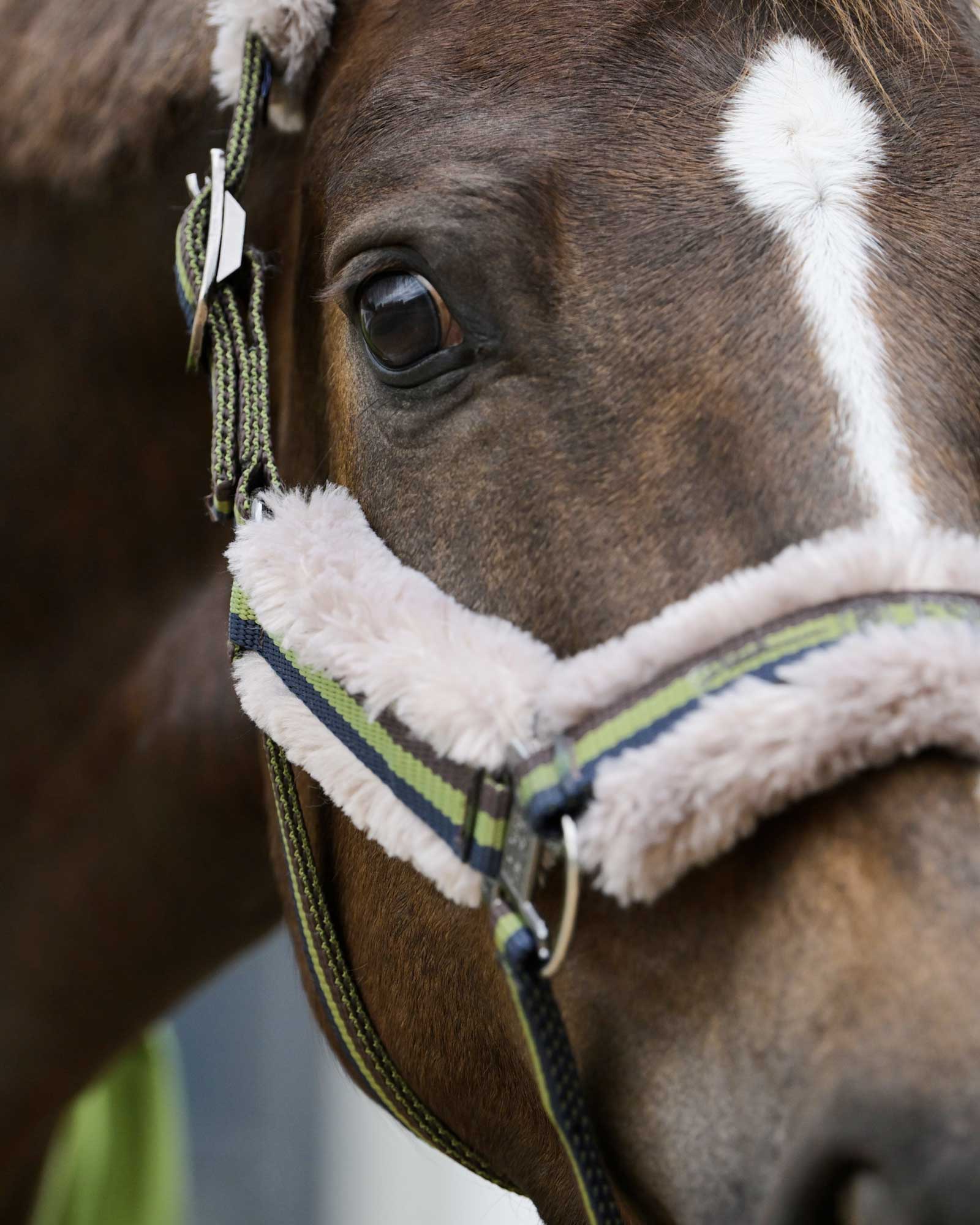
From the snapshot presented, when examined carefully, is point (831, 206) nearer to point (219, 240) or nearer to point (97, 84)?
point (219, 240)

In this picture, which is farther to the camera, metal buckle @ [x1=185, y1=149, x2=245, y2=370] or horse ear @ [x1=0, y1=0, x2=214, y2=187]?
horse ear @ [x1=0, y1=0, x2=214, y2=187]

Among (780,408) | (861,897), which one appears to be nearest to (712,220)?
(780,408)

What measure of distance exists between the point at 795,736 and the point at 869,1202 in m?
0.23

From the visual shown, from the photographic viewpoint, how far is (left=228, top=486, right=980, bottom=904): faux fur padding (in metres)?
0.67

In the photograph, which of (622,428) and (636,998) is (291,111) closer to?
(622,428)

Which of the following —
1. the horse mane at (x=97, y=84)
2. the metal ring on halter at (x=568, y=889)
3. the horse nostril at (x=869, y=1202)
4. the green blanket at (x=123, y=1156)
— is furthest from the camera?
the green blanket at (x=123, y=1156)

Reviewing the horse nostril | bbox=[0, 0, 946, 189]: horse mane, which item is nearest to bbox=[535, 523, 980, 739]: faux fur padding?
the horse nostril

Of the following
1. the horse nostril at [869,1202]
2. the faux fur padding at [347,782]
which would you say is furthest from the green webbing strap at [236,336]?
the horse nostril at [869,1202]

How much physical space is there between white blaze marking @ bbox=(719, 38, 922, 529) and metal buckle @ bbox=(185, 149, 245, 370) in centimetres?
45

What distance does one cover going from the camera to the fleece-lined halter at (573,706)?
67 centimetres

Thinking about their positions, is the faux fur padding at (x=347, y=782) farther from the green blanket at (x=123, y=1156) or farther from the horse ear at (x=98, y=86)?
the green blanket at (x=123, y=1156)

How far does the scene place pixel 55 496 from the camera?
1512 mm

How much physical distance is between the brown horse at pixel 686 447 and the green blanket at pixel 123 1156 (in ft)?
3.72

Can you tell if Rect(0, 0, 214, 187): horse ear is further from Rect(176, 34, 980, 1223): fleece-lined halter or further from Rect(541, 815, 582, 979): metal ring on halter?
Rect(541, 815, 582, 979): metal ring on halter
